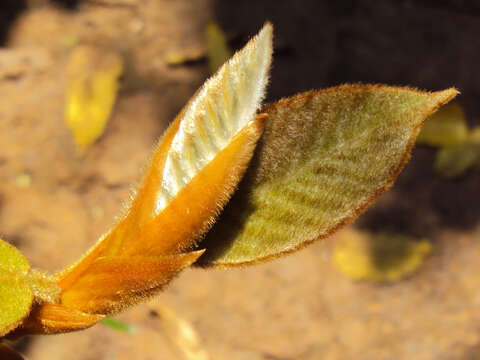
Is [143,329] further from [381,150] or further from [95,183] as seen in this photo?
[381,150]

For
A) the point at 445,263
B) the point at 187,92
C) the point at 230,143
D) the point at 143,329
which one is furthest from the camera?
the point at 187,92

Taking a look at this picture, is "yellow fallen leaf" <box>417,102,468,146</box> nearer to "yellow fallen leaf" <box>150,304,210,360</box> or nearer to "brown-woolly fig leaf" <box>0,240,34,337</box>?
"yellow fallen leaf" <box>150,304,210,360</box>

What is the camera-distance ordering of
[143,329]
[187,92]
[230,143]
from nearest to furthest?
[230,143], [143,329], [187,92]

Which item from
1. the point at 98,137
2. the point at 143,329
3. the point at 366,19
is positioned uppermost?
the point at 366,19

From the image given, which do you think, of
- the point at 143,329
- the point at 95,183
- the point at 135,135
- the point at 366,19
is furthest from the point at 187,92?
the point at 143,329

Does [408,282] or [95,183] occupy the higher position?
[95,183]

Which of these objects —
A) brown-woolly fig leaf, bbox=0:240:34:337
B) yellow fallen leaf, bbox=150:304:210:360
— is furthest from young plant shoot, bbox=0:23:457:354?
yellow fallen leaf, bbox=150:304:210:360

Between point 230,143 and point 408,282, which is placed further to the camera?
point 408,282

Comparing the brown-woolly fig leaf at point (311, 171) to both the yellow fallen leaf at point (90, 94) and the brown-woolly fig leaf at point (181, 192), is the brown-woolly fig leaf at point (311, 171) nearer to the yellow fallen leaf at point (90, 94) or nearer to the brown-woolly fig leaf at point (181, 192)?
the brown-woolly fig leaf at point (181, 192)
